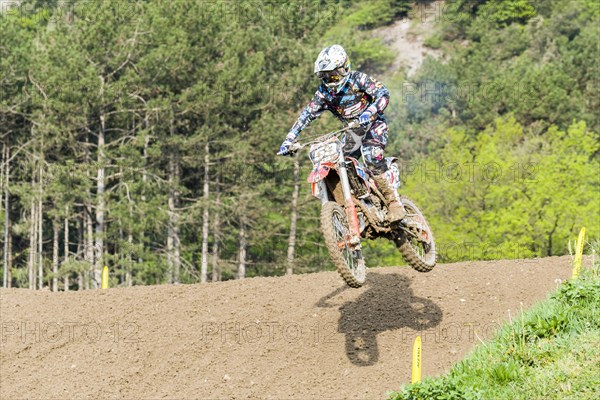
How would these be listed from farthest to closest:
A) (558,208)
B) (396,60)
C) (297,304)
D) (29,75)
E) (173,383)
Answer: (396,60) < (558,208) < (29,75) < (297,304) < (173,383)

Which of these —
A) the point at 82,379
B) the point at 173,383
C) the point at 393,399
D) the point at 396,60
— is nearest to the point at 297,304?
the point at 173,383

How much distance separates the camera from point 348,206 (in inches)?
402

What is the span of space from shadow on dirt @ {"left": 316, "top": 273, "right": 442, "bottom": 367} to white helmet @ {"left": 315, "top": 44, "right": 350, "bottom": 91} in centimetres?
372

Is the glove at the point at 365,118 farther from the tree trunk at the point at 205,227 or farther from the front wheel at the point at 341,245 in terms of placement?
the tree trunk at the point at 205,227

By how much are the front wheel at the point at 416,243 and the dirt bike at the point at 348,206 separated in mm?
15

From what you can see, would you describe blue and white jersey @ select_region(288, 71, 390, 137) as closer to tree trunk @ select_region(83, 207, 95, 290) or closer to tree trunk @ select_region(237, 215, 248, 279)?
tree trunk @ select_region(83, 207, 95, 290)

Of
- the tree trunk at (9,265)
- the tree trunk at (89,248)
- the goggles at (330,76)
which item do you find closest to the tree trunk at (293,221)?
the tree trunk at (89,248)

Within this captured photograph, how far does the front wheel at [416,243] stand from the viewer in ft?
37.1

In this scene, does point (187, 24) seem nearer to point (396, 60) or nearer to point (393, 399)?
point (393, 399)

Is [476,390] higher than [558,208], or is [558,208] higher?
[558,208]

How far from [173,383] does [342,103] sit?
461 cm

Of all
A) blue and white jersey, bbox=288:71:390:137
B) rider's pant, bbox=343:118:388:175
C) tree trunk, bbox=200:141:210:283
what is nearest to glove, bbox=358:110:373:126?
blue and white jersey, bbox=288:71:390:137

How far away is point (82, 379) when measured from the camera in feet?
41.6

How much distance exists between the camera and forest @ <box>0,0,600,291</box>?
36781 millimetres
